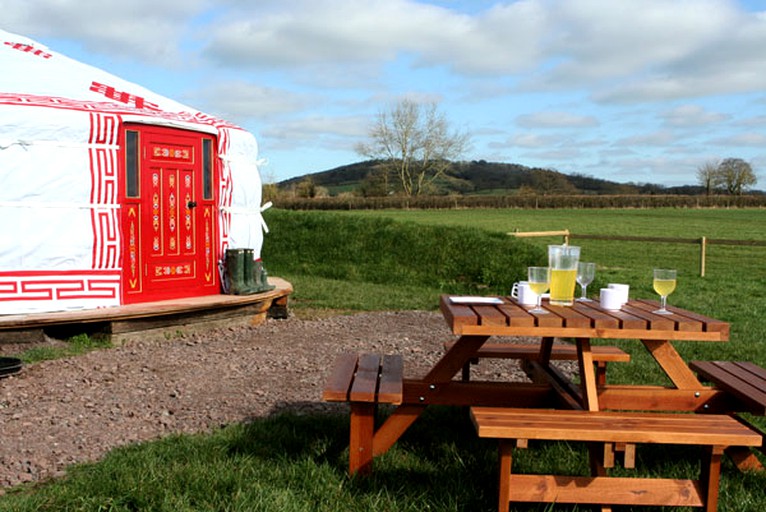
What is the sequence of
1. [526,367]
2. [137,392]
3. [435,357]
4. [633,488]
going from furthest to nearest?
[435,357]
[137,392]
[526,367]
[633,488]

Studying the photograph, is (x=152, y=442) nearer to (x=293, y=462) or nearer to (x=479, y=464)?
(x=293, y=462)

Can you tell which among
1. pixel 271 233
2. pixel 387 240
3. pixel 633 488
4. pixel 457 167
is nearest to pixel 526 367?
pixel 633 488

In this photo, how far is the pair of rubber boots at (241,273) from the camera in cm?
665

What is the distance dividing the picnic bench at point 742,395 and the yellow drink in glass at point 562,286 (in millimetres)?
770

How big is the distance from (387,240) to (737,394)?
9411mm

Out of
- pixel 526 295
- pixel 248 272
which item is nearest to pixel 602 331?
pixel 526 295

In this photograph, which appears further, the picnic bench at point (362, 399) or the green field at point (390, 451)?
the picnic bench at point (362, 399)

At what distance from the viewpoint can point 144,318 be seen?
19.2 feet

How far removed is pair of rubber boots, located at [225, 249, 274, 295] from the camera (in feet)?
21.8

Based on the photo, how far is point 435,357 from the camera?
547 centimetres

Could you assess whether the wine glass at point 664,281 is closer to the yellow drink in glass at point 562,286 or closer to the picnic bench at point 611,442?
the yellow drink in glass at point 562,286

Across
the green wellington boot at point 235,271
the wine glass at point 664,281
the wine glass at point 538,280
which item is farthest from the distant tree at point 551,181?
the wine glass at point 538,280

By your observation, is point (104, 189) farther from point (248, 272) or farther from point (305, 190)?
point (305, 190)

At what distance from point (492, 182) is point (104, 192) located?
46.4 meters
